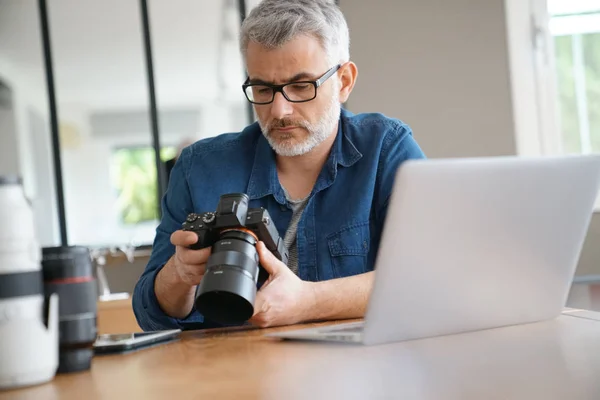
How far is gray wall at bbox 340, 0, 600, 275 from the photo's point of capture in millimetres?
3805

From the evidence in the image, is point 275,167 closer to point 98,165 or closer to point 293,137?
point 293,137

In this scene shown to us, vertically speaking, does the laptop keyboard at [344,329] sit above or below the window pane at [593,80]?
below

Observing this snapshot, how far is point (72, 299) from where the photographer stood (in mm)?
884

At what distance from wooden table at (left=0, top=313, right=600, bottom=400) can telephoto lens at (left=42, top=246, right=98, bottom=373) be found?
25 mm

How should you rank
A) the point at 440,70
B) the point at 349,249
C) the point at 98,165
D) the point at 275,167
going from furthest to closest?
1. the point at 98,165
2. the point at 440,70
3. the point at 275,167
4. the point at 349,249

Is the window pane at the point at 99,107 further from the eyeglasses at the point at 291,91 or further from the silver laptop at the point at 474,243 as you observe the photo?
the silver laptop at the point at 474,243

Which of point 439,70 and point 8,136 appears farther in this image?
point 8,136

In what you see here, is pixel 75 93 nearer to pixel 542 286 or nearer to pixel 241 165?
pixel 241 165

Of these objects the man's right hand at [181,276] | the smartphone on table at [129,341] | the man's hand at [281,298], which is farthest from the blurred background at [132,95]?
the smartphone on table at [129,341]

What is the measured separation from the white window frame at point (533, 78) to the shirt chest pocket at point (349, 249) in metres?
2.42

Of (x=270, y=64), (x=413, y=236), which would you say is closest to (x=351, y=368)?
(x=413, y=236)

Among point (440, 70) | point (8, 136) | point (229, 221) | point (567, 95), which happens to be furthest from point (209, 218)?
point (8, 136)

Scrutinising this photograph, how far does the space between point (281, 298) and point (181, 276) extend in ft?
0.57

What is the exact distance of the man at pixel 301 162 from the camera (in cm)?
158
